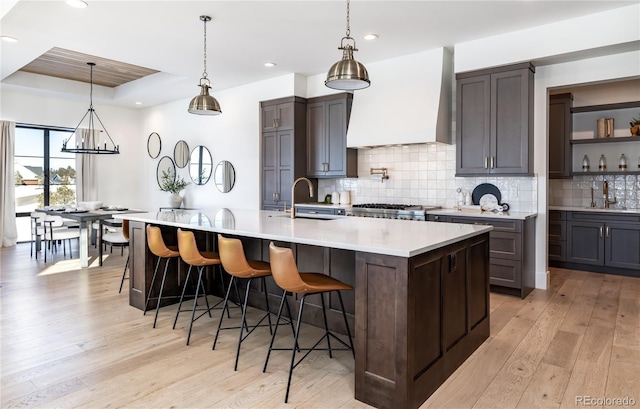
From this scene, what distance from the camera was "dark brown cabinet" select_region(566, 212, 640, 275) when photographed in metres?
5.17

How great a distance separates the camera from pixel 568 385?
8.02ft

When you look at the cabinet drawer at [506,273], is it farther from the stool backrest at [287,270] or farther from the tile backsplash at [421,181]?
the stool backrest at [287,270]

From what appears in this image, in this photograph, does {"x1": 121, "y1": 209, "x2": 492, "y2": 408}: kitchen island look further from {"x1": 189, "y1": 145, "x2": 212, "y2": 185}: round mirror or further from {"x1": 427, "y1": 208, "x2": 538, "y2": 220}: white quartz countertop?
{"x1": 189, "y1": 145, "x2": 212, "y2": 185}: round mirror

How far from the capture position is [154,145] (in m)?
8.91

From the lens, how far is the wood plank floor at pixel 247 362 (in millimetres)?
2297

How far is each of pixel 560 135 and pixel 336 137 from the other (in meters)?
3.29

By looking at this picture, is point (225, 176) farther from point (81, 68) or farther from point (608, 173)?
point (608, 173)

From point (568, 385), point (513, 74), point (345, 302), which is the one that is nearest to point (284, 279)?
point (345, 302)

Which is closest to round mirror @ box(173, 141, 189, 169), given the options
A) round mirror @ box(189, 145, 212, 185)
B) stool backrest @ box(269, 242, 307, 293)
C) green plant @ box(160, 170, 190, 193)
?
round mirror @ box(189, 145, 212, 185)

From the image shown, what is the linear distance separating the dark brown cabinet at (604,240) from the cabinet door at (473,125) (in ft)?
A: 6.44

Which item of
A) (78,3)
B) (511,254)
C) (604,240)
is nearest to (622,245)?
(604,240)

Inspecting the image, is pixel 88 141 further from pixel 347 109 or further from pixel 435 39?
pixel 435 39

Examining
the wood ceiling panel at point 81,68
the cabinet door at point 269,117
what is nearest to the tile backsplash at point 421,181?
the cabinet door at point 269,117

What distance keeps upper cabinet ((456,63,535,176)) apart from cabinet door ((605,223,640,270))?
5.89 ft
